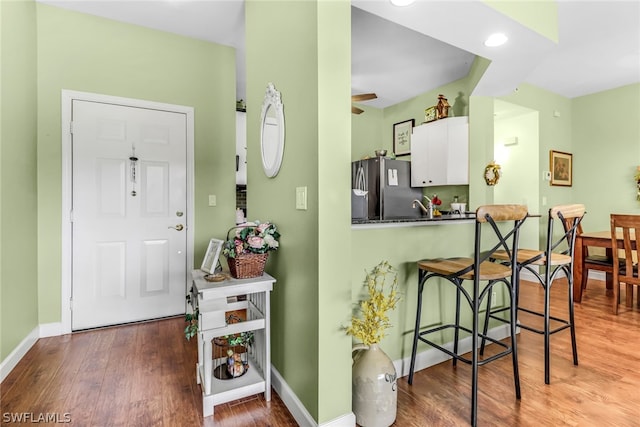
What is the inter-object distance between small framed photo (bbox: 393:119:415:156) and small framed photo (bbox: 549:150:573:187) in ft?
6.31

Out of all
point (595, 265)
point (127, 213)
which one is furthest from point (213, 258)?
point (595, 265)

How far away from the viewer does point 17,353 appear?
219 centimetres

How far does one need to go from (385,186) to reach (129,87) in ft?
9.42

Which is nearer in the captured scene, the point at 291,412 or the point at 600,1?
the point at 291,412

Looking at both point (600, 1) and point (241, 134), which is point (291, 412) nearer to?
point (241, 134)

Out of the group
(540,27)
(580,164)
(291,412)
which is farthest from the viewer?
(580,164)

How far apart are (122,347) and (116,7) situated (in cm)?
260

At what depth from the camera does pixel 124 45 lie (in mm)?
2828

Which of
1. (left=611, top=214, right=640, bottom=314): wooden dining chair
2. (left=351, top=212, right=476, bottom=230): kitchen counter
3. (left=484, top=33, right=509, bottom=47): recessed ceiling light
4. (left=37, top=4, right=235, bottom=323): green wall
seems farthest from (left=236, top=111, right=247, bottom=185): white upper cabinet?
(left=611, top=214, right=640, bottom=314): wooden dining chair

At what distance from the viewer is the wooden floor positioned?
1.64 meters

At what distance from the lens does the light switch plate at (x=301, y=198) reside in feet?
5.06

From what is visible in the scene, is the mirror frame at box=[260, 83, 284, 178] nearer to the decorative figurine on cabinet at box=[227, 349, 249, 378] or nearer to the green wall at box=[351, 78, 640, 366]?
the decorative figurine on cabinet at box=[227, 349, 249, 378]

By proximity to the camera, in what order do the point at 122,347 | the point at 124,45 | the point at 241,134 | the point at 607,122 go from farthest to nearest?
the point at 607,122
the point at 241,134
the point at 124,45
the point at 122,347

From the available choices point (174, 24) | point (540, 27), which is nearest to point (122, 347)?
point (174, 24)
